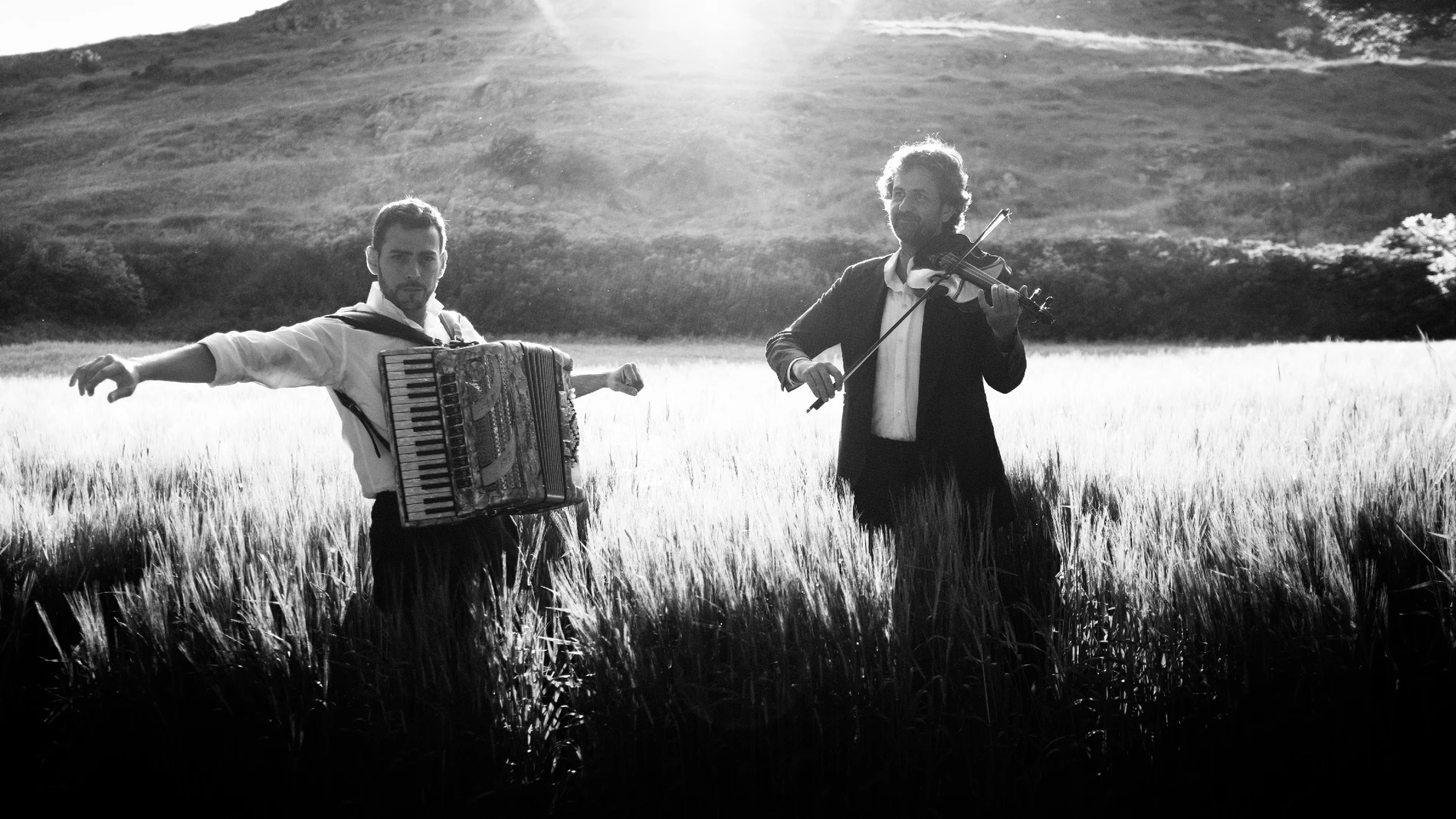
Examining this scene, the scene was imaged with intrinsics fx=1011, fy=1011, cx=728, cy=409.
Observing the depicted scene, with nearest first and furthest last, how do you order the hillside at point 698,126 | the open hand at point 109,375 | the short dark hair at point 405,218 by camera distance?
the open hand at point 109,375 < the short dark hair at point 405,218 < the hillside at point 698,126

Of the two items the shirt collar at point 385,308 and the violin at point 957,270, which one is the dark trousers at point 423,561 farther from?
the violin at point 957,270

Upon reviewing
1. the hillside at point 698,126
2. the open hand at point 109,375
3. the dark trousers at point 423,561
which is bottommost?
the dark trousers at point 423,561

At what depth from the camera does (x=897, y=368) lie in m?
4.34

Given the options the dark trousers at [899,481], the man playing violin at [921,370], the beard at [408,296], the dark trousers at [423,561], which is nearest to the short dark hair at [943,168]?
the man playing violin at [921,370]

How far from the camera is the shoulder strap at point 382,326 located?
140 inches

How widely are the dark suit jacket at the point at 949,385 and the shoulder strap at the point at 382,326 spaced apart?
143 centimetres

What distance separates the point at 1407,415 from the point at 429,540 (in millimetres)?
5546

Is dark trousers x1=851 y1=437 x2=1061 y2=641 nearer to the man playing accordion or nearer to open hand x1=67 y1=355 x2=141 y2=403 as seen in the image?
the man playing accordion

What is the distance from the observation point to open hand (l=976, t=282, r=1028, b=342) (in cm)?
381

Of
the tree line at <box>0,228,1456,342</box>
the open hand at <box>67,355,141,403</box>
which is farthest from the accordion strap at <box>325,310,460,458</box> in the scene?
the tree line at <box>0,228,1456,342</box>

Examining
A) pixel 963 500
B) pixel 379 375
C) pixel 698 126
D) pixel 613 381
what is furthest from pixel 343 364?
pixel 698 126

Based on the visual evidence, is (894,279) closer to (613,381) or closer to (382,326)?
(613,381)

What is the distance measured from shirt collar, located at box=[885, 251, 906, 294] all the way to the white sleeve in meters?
2.24

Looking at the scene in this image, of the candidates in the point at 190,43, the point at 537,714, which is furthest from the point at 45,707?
the point at 190,43
